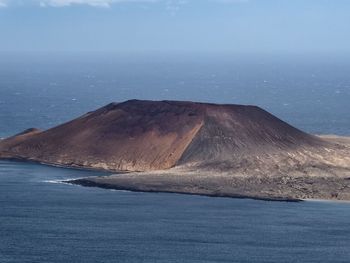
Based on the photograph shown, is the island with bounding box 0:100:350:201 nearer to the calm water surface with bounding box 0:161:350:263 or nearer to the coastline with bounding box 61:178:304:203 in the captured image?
the coastline with bounding box 61:178:304:203

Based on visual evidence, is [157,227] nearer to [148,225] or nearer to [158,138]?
[148,225]

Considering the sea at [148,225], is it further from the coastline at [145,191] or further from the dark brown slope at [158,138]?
the dark brown slope at [158,138]

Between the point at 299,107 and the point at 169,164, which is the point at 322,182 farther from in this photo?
the point at 299,107

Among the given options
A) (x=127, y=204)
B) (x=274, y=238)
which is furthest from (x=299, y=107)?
(x=274, y=238)

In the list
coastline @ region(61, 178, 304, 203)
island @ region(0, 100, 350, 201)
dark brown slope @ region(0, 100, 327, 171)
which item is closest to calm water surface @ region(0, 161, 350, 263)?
coastline @ region(61, 178, 304, 203)

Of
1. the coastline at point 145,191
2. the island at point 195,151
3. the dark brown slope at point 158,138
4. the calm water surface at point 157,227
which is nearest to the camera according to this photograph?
the calm water surface at point 157,227

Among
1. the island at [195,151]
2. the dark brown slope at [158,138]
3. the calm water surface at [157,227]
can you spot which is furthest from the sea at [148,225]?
the dark brown slope at [158,138]

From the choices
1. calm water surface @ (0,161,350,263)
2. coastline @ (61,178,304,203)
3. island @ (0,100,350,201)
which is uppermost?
island @ (0,100,350,201)
